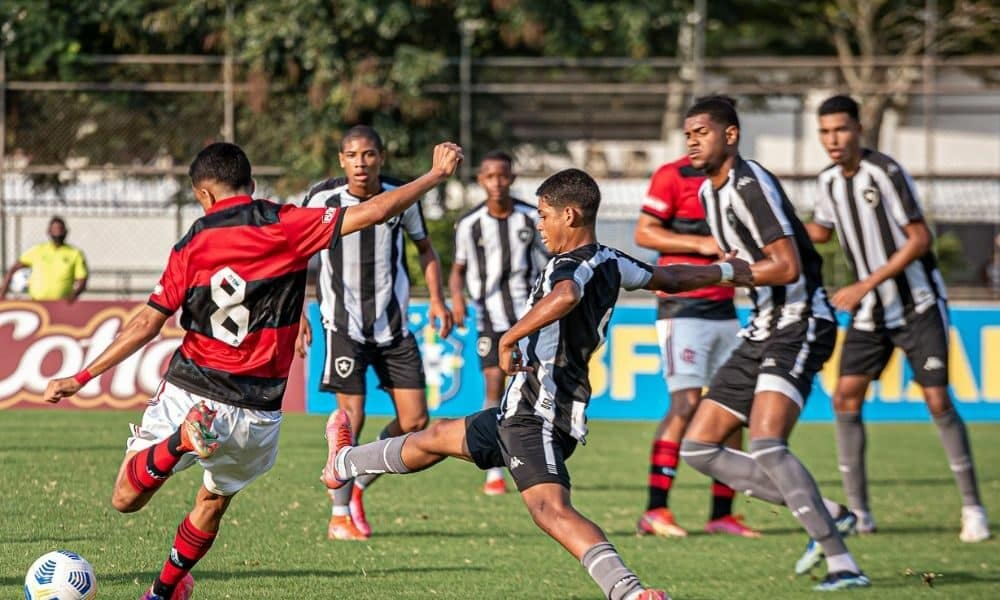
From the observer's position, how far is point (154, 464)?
18.3 ft

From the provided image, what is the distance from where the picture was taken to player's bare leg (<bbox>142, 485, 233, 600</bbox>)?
19.0 ft

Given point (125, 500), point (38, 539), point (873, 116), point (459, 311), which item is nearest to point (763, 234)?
point (125, 500)

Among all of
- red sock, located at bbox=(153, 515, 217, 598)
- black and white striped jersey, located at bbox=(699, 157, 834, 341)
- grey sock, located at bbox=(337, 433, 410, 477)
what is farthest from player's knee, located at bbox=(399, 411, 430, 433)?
red sock, located at bbox=(153, 515, 217, 598)

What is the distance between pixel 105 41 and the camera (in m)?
21.7

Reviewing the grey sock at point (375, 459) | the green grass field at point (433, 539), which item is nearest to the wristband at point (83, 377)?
the green grass field at point (433, 539)

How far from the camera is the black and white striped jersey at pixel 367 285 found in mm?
8836

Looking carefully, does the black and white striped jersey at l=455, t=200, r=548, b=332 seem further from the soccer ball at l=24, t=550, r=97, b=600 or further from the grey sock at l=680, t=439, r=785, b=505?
the soccer ball at l=24, t=550, r=97, b=600

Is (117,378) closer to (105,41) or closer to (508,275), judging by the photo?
(508,275)

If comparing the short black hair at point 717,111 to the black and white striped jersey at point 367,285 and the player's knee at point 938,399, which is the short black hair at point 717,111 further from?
the player's knee at point 938,399

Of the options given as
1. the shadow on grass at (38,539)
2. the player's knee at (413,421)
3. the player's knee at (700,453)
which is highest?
the player's knee at (700,453)

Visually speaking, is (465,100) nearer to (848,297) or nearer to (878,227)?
(878,227)

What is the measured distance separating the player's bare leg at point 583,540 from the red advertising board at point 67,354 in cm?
1041

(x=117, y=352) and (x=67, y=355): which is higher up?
(x=117, y=352)

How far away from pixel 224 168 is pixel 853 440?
16.9 feet
